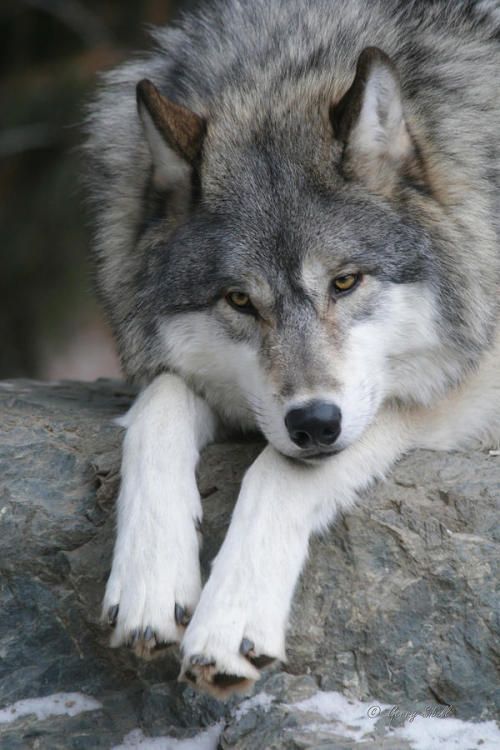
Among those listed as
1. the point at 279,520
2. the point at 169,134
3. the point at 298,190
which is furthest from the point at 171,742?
the point at 169,134

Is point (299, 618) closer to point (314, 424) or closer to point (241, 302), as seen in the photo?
point (314, 424)

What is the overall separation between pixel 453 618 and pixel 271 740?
77 cm

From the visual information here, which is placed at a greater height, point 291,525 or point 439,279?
point 439,279

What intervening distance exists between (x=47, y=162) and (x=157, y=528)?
7.67 m

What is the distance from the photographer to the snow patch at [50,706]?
13.4 feet

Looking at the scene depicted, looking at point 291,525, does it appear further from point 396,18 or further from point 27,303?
point 27,303

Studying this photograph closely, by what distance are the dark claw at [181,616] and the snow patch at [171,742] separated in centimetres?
43

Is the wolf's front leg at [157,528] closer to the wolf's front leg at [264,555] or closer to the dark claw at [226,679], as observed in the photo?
the wolf's front leg at [264,555]

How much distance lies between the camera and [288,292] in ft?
13.4

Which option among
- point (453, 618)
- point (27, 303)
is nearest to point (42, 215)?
point (27, 303)

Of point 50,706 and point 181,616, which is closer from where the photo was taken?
point 181,616

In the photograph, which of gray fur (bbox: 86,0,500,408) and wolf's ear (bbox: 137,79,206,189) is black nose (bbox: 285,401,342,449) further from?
wolf's ear (bbox: 137,79,206,189)

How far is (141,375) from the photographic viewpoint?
188 inches

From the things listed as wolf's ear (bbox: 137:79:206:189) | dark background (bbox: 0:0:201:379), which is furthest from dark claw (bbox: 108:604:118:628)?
dark background (bbox: 0:0:201:379)
